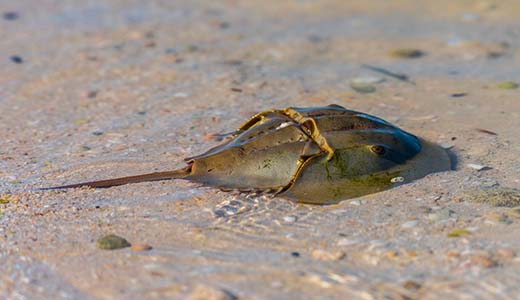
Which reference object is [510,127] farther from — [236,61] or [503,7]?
[503,7]

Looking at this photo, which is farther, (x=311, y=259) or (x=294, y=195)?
(x=294, y=195)

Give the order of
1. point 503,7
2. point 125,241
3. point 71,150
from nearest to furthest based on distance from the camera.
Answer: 1. point 125,241
2. point 71,150
3. point 503,7

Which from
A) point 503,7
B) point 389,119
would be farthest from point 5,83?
point 503,7

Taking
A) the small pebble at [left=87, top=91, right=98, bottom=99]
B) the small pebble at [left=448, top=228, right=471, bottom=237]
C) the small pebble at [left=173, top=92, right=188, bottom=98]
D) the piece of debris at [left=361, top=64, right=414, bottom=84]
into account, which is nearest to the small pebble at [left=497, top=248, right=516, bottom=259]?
the small pebble at [left=448, top=228, right=471, bottom=237]

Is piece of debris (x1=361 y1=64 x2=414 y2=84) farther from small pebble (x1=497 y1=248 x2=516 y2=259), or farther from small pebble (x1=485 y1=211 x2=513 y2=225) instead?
small pebble (x1=497 y1=248 x2=516 y2=259)

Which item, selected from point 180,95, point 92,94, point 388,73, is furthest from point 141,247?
point 388,73

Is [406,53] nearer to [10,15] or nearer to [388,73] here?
[388,73]

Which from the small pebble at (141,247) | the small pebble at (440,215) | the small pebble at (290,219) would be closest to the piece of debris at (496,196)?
the small pebble at (440,215)

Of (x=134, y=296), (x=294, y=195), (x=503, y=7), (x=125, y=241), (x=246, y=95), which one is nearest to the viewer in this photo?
(x=134, y=296)
